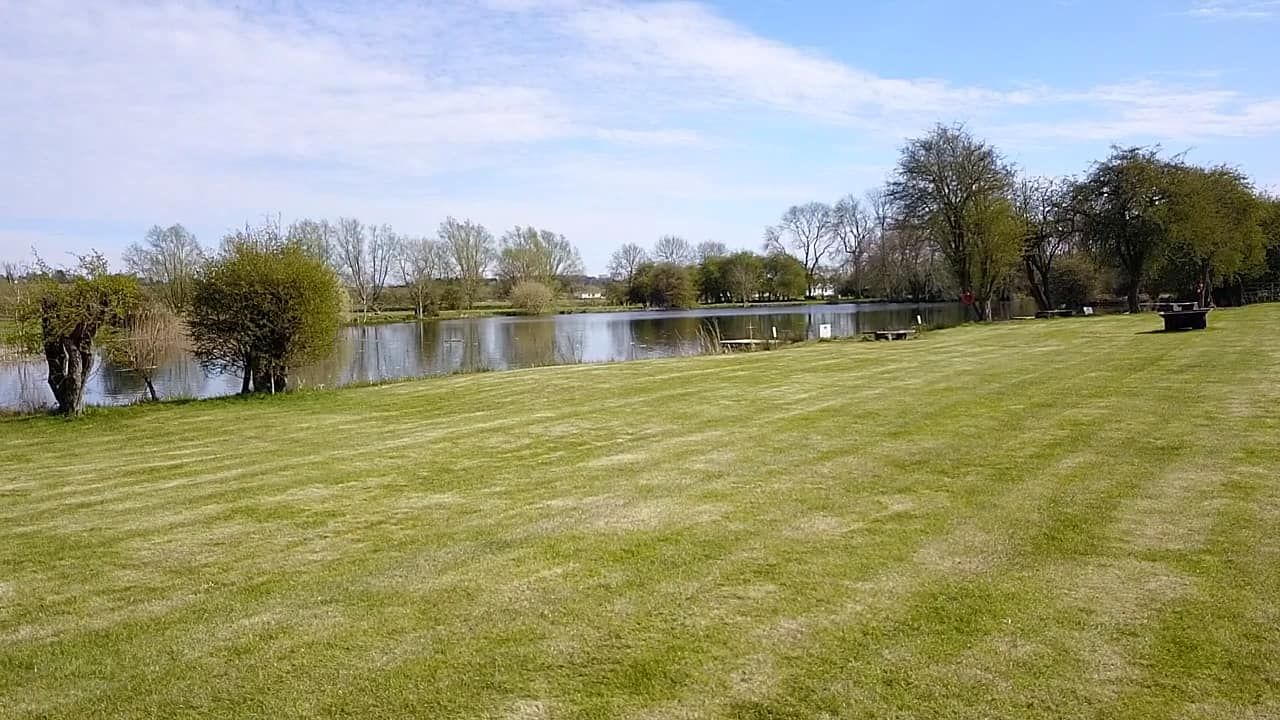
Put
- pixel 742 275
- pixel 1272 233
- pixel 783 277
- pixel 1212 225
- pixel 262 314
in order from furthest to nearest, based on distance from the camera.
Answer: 1. pixel 783 277
2. pixel 742 275
3. pixel 1272 233
4. pixel 1212 225
5. pixel 262 314

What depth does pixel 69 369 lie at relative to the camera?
1150 centimetres

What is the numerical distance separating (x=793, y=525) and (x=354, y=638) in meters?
2.74

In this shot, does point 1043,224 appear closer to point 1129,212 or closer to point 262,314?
point 1129,212

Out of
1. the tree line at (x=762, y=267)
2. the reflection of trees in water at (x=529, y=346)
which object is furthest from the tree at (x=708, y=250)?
the reflection of trees in water at (x=529, y=346)

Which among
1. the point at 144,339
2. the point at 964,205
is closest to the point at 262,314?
the point at 144,339

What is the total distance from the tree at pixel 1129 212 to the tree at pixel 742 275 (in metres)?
45.8

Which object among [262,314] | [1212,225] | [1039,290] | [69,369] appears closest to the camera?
[69,369]

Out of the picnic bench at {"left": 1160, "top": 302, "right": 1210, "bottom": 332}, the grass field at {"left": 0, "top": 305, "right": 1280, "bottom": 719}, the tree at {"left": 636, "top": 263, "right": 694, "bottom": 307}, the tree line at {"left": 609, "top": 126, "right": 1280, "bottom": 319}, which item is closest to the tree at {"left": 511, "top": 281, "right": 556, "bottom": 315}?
the tree at {"left": 636, "top": 263, "right": 694, "bottom": 307}

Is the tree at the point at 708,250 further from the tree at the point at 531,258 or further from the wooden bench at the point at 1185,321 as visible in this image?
the wooden bench at the point at 1185,321

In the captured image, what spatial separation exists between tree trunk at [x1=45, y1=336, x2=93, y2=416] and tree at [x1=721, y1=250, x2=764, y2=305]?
7332 cm

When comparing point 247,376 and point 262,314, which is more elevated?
point 262,314

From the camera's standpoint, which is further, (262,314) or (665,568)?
(262,314)

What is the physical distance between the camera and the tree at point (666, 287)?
76.4 meters

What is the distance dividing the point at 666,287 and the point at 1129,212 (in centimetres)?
4536
